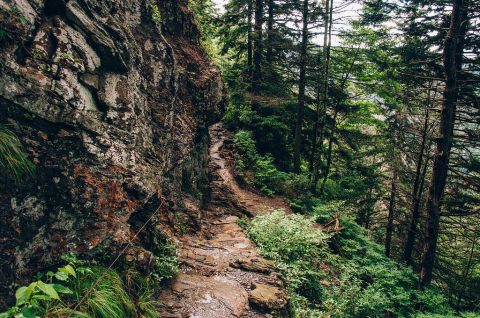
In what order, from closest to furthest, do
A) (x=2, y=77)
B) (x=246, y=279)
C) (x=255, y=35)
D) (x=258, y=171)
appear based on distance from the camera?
(x=2, y=77) < (x=246, y=279) < (x=258, y=171) < (x=255, y=35)

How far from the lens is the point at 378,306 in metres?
8.46

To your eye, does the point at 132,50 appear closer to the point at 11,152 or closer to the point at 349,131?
A: the point at 11,152

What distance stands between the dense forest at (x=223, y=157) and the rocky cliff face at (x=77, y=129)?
0.03 metres

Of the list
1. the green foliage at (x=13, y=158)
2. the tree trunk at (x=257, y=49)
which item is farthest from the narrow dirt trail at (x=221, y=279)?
the tree trunk at (x=257, y=49)

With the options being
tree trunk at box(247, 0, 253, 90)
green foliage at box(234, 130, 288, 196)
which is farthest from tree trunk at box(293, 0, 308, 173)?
tree trunk at box(247, 0, 253, 90)

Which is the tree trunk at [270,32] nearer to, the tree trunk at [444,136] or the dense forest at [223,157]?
the dense forest at [223,157]

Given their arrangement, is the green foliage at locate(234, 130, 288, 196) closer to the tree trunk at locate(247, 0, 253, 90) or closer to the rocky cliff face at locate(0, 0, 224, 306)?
the tree trunk at locate(247, 0, 253, 90)

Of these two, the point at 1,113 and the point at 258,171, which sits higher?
the point at 1,113

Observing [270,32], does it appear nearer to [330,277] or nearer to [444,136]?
[444,136]

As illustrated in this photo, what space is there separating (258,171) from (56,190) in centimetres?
1160

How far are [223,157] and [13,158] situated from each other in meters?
11.8

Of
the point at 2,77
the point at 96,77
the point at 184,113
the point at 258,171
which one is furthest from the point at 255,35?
the point at 2,77

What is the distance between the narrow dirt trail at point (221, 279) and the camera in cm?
533

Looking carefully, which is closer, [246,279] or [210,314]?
[210,314]
